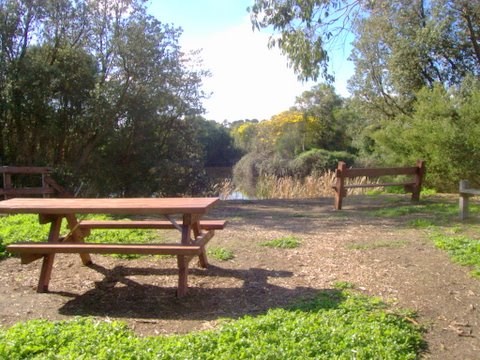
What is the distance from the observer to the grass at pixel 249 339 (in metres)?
2.71

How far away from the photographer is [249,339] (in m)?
2.91

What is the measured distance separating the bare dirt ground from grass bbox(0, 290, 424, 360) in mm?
243

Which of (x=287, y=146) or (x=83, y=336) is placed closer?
(x=83, y=336)

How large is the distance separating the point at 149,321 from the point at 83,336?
0.63 meters

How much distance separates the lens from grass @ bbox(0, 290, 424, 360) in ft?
8.91

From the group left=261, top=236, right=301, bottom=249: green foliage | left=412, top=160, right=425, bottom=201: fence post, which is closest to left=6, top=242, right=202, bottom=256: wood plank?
left=261, top=236, right=301, bottom=249: green foliage

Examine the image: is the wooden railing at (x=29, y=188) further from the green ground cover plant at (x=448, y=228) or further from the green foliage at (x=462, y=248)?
the green foliage at (x=462, y=248)

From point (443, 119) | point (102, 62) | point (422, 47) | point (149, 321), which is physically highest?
point (422, 47)

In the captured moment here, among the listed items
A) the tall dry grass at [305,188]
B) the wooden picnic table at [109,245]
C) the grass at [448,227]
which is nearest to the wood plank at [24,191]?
the wooden picnic table at [109,245]

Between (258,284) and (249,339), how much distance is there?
1.44m

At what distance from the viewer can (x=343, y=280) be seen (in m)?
4.35

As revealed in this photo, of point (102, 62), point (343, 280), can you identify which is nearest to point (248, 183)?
point (102, 62)

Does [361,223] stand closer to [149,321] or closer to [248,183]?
[149,321]

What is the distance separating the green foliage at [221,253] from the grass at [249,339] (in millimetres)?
1846
